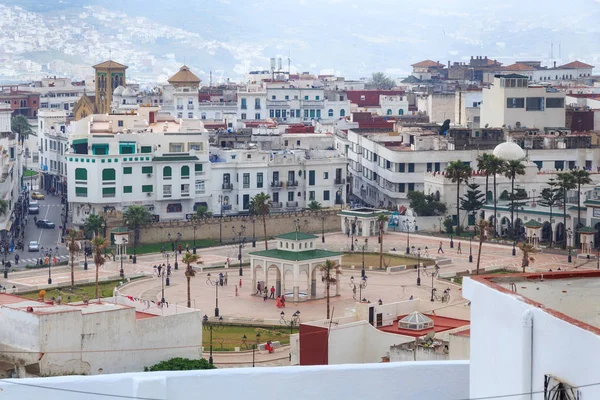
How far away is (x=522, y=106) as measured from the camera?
328 feet

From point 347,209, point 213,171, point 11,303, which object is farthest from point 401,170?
point 11,303

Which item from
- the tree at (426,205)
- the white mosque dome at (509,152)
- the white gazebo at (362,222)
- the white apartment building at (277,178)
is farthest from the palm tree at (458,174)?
the white apartment building at (277,178)

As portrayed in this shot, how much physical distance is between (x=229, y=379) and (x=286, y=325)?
41780 millimetres

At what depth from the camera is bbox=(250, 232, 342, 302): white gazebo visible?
59688mm

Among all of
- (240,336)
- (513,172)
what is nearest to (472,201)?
(513,172)

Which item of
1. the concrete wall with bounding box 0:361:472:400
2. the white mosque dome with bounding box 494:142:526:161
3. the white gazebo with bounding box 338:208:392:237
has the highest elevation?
the concrete wall with bounding box 0:361:472:400

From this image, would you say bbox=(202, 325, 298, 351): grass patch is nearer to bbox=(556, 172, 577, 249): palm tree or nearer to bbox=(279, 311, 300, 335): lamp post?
bbox=(279, 311, 300, 335): lamp post

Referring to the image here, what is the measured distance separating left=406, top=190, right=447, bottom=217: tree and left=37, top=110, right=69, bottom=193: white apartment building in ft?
89.7

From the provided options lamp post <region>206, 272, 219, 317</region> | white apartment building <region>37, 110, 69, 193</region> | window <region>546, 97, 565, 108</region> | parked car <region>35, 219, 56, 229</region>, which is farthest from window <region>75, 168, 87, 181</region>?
window <region>546, 97, 565, 108</region>

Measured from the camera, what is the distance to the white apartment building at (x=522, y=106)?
3927 inches

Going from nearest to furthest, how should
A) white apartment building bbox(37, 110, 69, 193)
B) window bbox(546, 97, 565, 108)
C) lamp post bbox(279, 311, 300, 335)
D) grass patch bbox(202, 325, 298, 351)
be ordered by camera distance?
grass patch bbox(202, 325, 298, 351)
lamp post bbox(279, 311, 300, 335)
white apartment building bbox(37, 110, 69, 193)
window bbox(546, 97, 565, 108)

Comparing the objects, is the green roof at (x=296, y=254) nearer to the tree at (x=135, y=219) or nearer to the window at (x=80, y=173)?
the tree at (x=135, y=219)

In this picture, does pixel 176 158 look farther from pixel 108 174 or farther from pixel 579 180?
pixel 579 180

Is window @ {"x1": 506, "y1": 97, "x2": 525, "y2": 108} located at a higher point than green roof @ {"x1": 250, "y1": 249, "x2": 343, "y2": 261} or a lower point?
higher
